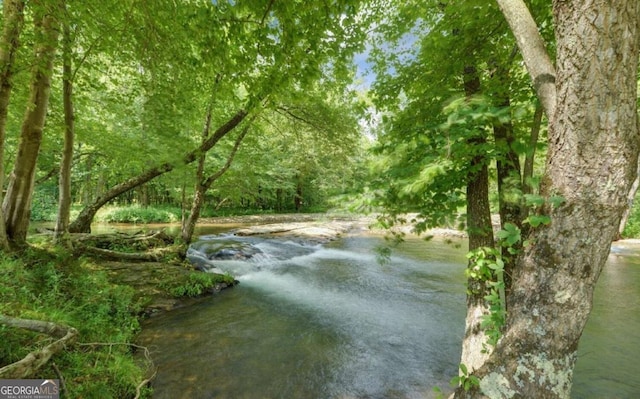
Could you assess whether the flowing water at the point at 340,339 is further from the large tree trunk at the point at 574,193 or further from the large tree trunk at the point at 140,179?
the large tree trunk at the point at 140,179

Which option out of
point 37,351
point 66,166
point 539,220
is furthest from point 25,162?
point 539,220

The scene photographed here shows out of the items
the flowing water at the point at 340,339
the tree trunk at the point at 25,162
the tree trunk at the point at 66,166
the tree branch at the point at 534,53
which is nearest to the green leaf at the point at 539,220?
the tree branch at the point at 534,53

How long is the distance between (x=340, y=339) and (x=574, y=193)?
4.61 m

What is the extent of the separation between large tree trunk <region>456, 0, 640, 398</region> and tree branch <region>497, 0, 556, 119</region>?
0.15m

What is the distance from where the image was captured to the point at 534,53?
1968mm

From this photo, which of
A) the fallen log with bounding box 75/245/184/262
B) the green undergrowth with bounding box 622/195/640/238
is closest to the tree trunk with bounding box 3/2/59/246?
the fallen log with bounding box 75/245/184/262

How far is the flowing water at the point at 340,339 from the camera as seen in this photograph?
3871 mm

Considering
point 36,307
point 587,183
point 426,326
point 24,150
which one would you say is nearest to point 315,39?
point 587,183

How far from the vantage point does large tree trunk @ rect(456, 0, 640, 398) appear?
1543 mm

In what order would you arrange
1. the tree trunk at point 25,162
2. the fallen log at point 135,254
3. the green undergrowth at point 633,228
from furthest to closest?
the green undergrowth at point 633,228
the fallen log at point 135,254
the tree trunk at point 25,162

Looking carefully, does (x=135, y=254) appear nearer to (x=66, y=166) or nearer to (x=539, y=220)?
(x=66, y=166)

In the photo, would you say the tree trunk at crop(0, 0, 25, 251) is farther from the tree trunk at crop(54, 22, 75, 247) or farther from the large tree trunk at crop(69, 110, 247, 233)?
the large tree trunk at crop(69, 110, 247, 233)

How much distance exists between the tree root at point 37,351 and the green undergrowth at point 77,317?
97mm

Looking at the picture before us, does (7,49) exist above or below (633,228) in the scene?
above
